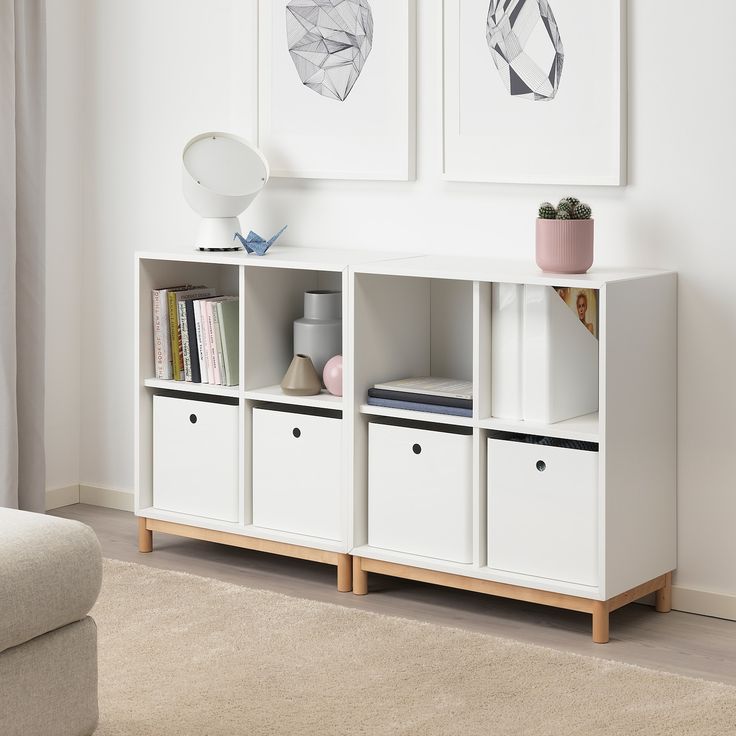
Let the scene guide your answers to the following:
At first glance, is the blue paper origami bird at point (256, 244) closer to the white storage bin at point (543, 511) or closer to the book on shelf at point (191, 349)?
the book on shelf at point (191, 349)

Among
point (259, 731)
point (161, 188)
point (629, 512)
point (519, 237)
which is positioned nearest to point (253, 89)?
point (161, 188)

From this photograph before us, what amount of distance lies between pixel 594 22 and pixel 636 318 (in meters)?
0.77

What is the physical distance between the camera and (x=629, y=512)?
9.45 feet

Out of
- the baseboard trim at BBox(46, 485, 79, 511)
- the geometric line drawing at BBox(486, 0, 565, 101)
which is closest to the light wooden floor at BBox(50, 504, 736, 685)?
the baseboard trim at BBox(46, 485, 79, 511)

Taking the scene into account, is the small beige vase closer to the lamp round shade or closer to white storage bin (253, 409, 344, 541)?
white storage bin (253, 409, 344, 541)

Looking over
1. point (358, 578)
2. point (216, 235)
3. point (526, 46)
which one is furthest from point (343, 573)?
point (526, 46)

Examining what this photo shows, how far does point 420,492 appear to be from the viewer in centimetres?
311

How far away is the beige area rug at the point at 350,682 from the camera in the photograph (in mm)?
2398

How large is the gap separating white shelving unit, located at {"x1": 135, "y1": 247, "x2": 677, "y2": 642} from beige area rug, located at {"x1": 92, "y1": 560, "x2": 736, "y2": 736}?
224 millimetres

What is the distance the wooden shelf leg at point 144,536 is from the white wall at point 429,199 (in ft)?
1.78

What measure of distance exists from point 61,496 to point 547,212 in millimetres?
2149

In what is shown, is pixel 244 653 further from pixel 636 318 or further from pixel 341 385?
pixel 636 318

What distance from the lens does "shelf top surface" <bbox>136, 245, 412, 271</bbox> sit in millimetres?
3209

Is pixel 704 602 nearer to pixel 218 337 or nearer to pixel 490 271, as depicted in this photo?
pixel 490 271
